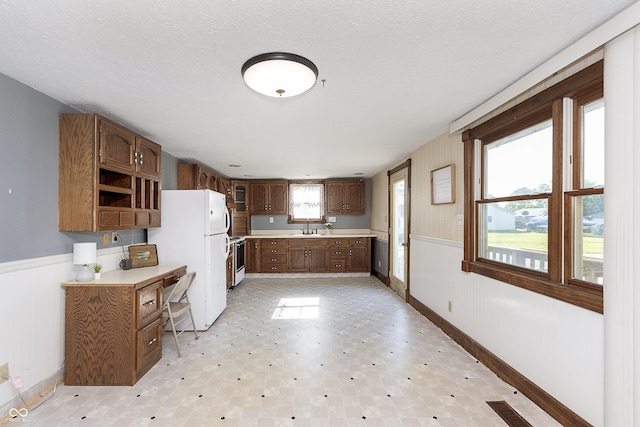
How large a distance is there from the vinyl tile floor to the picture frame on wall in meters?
1.52

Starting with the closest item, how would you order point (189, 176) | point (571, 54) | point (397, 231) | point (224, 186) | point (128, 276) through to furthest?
point (571, 54)
point (128, 276)
point (189, 176)
point (397, 231)
point (224, 186)

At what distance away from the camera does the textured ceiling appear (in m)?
1.35

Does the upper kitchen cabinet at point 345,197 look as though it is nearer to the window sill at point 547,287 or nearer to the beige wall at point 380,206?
the beige wall at point 380,206

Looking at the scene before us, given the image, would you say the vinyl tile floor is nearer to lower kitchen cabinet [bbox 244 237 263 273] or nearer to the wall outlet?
the wall outlet

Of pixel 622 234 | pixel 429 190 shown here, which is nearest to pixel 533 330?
pixel 622 234

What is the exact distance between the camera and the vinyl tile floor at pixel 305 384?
195 cm

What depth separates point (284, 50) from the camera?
65.5 inches

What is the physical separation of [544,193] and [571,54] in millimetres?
899

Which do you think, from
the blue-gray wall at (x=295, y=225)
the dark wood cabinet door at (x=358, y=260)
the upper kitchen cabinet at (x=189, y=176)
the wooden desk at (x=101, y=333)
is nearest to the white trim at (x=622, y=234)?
the wooden desk at (x=101, y=333)

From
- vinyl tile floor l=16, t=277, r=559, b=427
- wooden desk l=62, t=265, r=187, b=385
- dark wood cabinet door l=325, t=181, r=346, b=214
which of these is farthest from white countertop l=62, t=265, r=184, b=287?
dark wood cabinet door l=325, t=181, r=346, b=214

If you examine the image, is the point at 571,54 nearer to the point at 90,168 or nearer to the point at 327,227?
the point at 90,168

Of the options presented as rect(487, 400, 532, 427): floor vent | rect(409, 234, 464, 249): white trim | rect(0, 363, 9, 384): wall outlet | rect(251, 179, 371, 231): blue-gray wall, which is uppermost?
rect(251, 179, 371, 231): blue-gray wall

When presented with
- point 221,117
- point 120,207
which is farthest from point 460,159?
point 120,207

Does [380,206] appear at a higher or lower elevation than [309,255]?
higher
